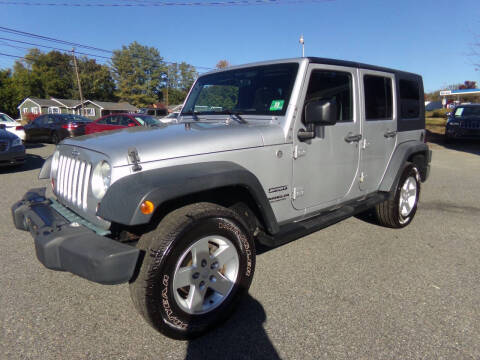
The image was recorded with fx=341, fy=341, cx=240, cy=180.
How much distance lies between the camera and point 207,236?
2.26 m

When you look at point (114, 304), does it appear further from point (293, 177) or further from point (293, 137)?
point (293, 137)

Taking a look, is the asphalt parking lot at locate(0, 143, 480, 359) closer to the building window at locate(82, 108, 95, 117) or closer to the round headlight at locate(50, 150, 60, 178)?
the round headlight at locate(50, 150, 60, 178)

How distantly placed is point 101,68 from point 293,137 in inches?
3464

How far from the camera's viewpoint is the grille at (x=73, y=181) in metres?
2.44

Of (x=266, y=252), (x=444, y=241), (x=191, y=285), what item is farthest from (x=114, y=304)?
(x=444, y=241)

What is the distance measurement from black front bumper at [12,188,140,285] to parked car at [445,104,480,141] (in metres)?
15.7

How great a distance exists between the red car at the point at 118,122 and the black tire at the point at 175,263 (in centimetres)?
1142

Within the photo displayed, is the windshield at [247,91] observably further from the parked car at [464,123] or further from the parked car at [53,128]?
the parked car at [464,123]

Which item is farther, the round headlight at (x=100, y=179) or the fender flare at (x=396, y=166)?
the fender flare at (x=396, y=166)

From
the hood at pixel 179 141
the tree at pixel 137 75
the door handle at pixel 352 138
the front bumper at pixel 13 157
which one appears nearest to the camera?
the hood at pixel 179 141

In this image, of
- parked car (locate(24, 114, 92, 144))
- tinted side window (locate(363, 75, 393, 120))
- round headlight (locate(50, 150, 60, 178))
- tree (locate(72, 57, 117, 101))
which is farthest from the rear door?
tree (locate(72, 57, 117, 101))

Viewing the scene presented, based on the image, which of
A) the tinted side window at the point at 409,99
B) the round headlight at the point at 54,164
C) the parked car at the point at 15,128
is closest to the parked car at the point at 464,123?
the tinted side window at the point at 409,99

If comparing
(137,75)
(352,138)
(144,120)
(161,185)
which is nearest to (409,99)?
(352,138)

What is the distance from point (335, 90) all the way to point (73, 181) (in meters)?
2.50
